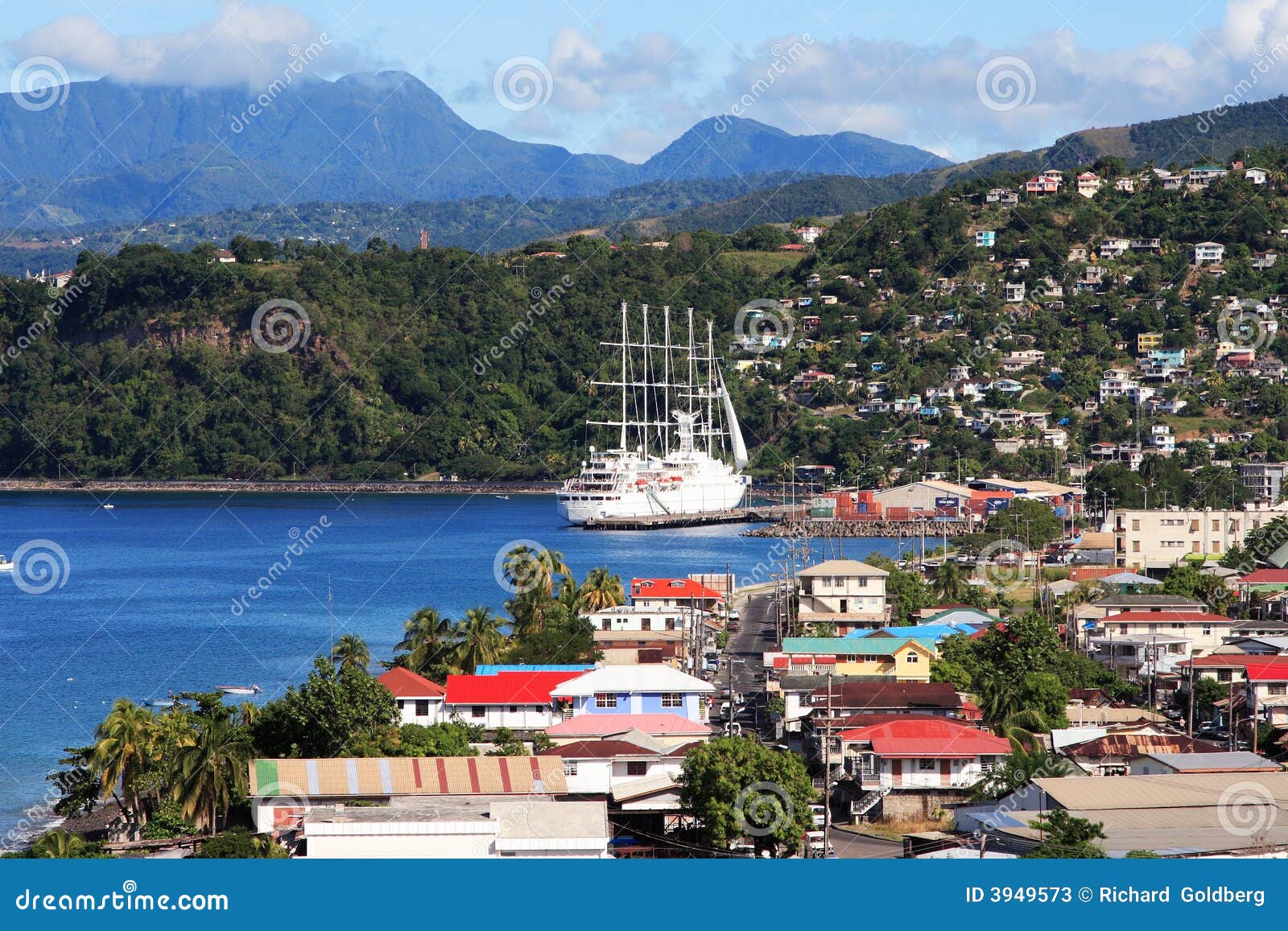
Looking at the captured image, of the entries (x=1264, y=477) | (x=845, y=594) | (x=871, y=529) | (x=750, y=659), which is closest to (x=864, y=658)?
(x=750, y=659)

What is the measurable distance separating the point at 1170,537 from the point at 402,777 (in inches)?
1244

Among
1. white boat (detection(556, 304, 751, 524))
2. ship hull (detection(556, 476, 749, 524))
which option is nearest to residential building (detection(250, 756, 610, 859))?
white boat (detection(556, 304, 751, 524))

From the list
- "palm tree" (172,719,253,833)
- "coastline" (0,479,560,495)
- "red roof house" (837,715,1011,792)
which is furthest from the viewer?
"coastline" (0,479,560,495)

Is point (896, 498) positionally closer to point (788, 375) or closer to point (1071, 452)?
point (1071, 452)

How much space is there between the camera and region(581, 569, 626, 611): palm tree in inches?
1250

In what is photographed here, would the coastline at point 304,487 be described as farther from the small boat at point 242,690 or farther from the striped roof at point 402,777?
the striped roof at point 402,777

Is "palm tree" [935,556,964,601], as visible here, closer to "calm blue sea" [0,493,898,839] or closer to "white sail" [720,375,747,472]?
"calm blue sea" [0,493,898,839]

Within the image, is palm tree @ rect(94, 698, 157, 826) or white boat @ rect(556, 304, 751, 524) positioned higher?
white boat @ rect(556, 304, 751, 524)

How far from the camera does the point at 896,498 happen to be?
71188 millimetres

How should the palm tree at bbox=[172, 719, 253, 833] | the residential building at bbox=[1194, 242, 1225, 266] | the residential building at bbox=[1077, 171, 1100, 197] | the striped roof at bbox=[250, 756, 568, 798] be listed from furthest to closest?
1. the residential building at bbox=[1077, 171, 1100, 197]
2. the residential building at bbox=[1194, 242, 1225, 266]
3. the palm tree at bbox=[172, 719, 253, 833]
4. the striped roof at bbox=[250, 756, 568, 798]

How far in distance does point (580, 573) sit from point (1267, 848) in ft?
126

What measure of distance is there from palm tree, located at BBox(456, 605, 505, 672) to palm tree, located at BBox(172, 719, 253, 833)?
7.83m

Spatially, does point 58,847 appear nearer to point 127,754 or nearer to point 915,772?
point 127,754

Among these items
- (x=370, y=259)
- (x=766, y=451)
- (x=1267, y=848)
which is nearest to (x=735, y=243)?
(x=370, y=259)
